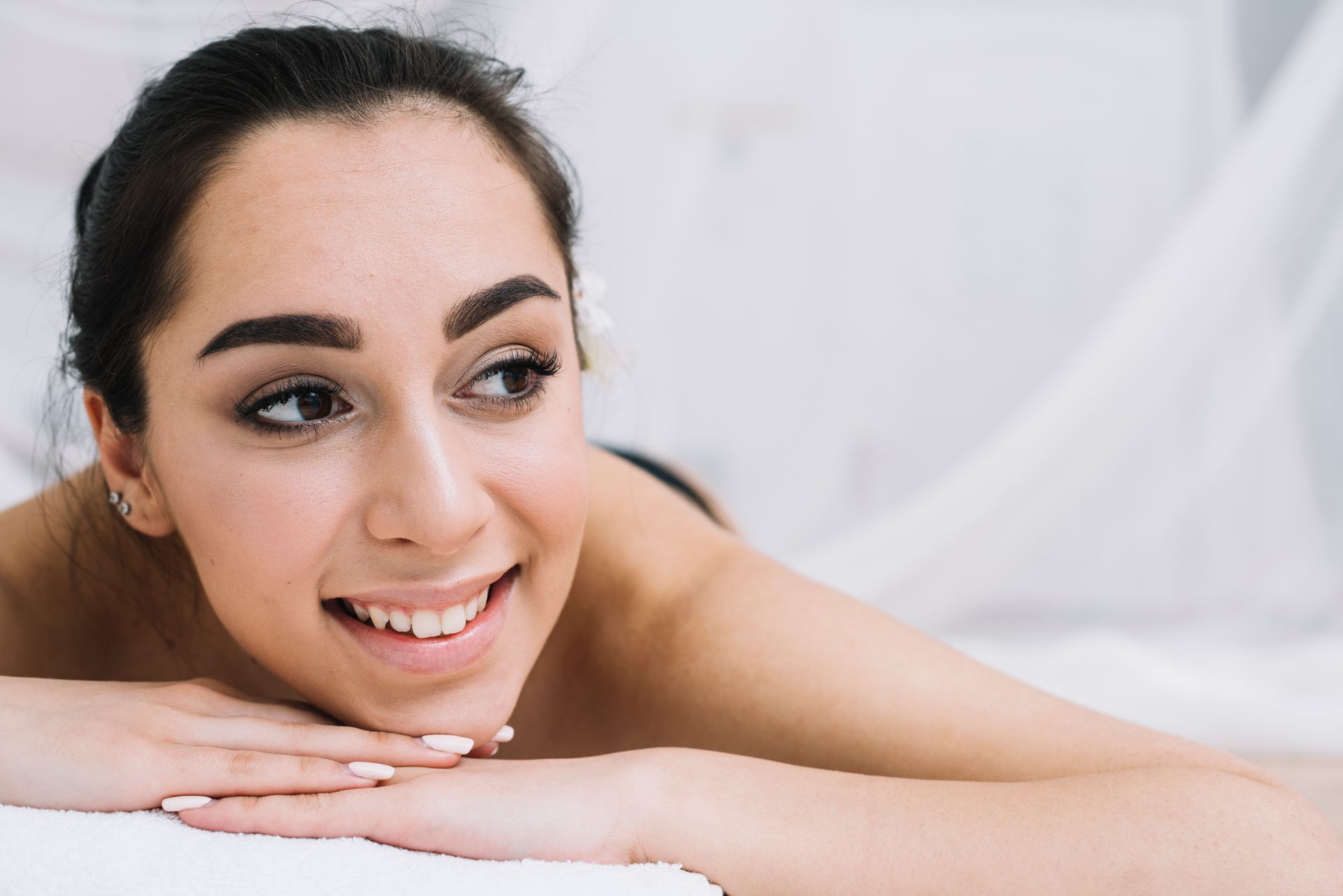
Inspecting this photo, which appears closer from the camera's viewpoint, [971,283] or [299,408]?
[299,408]

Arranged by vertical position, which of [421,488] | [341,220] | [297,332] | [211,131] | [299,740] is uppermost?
[211,131]

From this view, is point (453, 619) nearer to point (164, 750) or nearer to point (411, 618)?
point (411, 618)

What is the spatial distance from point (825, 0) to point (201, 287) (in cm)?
198

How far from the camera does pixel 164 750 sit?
3.49 ft

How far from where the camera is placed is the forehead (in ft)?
3.50

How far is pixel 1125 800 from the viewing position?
3.59ft

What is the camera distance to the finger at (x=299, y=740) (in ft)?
3.55

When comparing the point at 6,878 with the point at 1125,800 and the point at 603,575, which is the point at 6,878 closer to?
the point at 603,575

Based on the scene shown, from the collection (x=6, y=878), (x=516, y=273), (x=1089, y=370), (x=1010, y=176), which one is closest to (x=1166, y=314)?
(x=1089, y=370)

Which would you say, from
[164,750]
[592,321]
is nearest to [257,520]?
[164,750]

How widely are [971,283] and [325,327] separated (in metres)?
2.10

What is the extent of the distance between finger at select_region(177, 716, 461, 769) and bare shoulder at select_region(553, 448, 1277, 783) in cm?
40

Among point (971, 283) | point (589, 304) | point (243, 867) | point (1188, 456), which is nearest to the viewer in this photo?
point (243, 867)

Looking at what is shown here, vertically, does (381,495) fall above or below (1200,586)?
below
